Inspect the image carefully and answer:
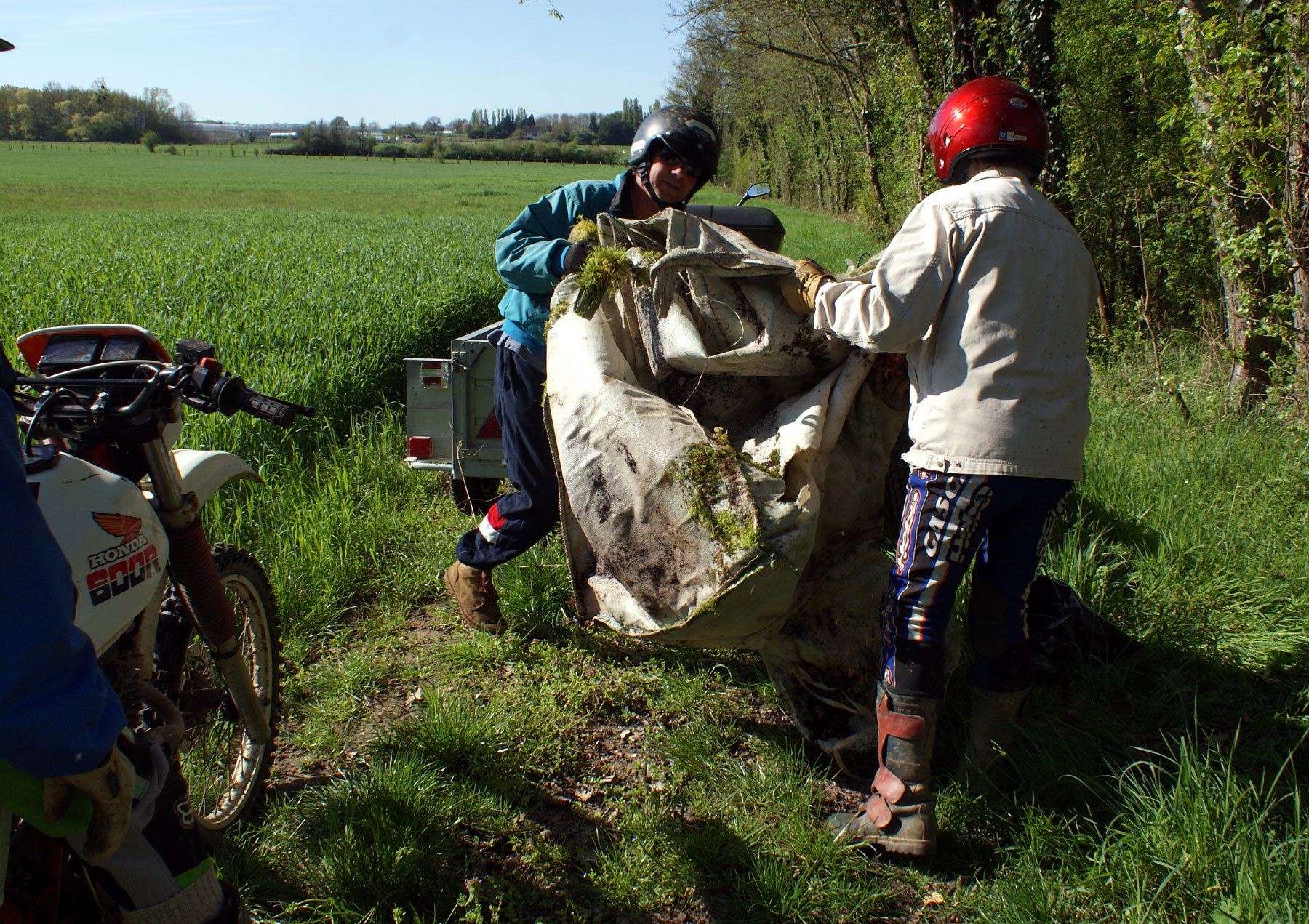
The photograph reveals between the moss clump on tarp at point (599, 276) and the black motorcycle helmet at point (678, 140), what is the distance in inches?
33.7

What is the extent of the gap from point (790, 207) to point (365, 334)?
3759 cm

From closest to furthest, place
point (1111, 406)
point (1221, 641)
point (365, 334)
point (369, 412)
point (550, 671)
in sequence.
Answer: point (1221, 641) → point (550, 671) → point (1111, 406) → point (369, 412) → point (365, 334)

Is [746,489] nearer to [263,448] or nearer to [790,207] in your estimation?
[263,448]

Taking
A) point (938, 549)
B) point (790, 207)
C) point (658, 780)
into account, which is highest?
point (790, 207)

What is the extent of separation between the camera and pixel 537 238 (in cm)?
333

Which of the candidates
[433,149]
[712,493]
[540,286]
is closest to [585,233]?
[540,286]

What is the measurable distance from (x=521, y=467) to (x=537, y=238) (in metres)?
0.90

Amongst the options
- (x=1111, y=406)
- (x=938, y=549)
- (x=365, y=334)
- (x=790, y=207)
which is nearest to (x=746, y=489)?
(x=938, y=549)

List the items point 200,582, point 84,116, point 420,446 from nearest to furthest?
point 200,582 < point 420,446 < point 84,116

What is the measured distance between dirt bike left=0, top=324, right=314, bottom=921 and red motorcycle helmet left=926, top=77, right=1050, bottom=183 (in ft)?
6.27

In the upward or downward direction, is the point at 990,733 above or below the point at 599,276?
below

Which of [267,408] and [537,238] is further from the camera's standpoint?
[537,238]

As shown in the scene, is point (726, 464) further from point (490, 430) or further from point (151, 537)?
point (490, 430)

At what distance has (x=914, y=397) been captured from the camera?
241 cm
